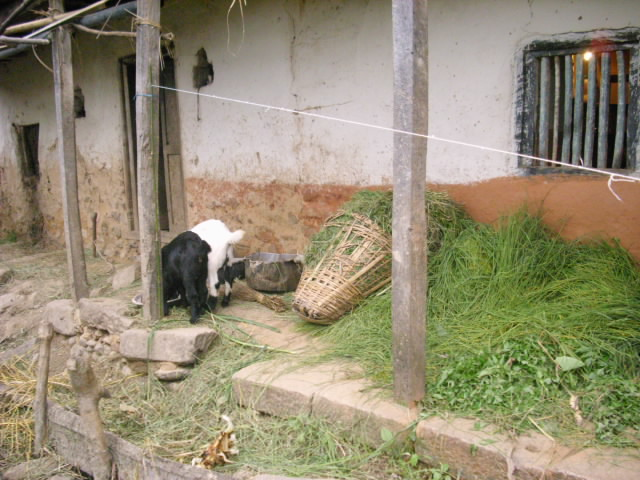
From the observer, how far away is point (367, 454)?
2893 mm

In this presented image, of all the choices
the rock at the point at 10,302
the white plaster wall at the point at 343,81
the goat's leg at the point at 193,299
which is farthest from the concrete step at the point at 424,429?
the rock at the point at 10,302

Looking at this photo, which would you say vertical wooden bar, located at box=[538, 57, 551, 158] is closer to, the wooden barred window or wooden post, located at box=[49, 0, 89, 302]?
the wooden barred window

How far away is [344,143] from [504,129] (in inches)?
60.0

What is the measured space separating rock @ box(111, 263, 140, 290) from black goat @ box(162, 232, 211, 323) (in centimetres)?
143

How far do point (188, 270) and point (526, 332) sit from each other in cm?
262

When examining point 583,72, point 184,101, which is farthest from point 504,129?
point 184,101

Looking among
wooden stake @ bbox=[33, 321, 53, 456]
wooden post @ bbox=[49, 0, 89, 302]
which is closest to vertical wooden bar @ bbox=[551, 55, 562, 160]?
wooden stake @ bbox=[33, 321, 53, 456]

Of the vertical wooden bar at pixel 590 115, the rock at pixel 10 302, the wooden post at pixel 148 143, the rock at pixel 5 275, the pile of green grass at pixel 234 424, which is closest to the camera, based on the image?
the pile of green grass at pixel 234 424

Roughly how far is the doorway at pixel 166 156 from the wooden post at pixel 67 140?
173cm

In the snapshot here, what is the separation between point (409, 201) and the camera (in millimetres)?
2816

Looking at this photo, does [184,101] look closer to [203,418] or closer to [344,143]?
[344,143]

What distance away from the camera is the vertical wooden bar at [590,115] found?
382 centimetres

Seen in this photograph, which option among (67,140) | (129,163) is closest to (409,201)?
(67,140)

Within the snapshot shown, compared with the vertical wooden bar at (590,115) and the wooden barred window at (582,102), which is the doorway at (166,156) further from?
the vertical wooden bar at (590,115)
